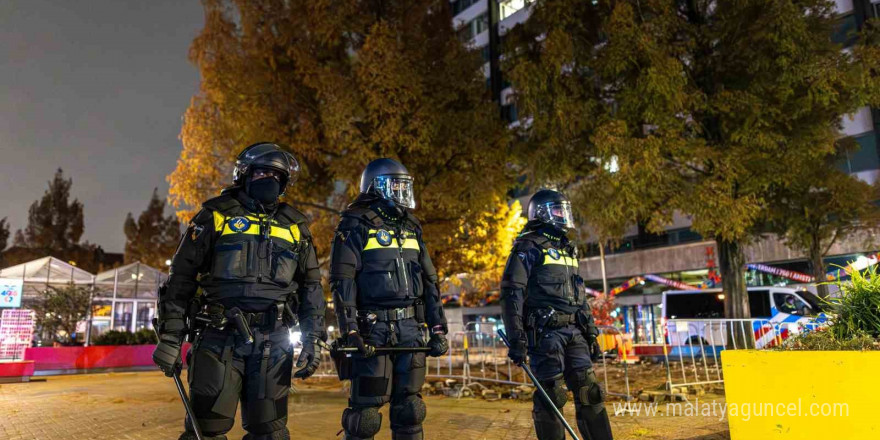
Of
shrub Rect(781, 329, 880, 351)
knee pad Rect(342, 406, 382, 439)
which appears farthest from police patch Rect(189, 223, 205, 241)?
shrub Rect(781, 329, 880, 351)

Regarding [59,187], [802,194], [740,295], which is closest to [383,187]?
[740,295]

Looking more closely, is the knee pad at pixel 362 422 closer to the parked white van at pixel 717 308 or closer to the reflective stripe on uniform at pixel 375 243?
the reflective stripe on uniform at pixel 375 243

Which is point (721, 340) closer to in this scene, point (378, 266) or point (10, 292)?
point (378, 266)

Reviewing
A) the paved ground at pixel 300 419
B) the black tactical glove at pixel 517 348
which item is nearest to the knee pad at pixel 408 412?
the black tactical glove at pixel 517 348

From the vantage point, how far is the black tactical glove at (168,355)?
3109 mm

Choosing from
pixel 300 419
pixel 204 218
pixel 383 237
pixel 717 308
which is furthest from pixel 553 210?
pixel 717 308

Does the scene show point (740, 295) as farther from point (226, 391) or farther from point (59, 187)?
point (59, 187)

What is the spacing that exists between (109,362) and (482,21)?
29.4 m

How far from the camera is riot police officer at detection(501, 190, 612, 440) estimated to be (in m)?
4.39

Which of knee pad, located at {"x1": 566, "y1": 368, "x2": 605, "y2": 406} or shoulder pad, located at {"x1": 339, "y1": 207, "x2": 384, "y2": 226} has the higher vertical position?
shoulder pad, located at {"x1": 339, "y1": 207, "x2": 384, "y2": 226}

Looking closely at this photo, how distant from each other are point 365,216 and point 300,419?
160 inches

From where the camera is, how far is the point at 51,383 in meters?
13.8

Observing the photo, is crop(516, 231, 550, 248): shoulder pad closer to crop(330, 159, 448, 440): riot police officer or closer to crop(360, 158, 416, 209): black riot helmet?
crop(330, 159, 448, 440): riot police officer

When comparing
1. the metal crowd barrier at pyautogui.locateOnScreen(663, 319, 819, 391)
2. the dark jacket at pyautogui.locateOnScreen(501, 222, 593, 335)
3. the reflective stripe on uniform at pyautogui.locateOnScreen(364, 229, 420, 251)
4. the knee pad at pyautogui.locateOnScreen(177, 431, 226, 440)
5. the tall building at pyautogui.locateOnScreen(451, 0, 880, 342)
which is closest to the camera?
the knee pad at pyautogui.locateOnScreen(177, 431, 226, 440)
